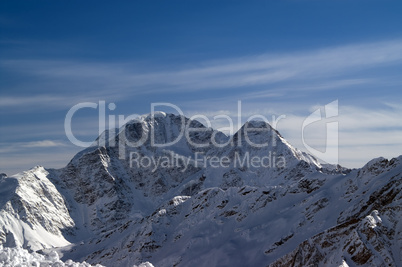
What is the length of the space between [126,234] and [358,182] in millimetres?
85242

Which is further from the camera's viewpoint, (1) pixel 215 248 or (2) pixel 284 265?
(1) pixel 215 248

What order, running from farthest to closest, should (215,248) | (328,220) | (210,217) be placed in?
1. (210,217)
2. (215,248)
3. (328,220)

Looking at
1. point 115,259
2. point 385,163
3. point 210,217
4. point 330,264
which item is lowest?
point 115,259

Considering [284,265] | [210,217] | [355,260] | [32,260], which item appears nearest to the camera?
[32,260]

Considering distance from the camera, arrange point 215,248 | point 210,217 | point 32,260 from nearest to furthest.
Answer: point 32,260 < point 215,248 < point 210,217

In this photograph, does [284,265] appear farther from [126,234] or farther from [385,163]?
[126,234]

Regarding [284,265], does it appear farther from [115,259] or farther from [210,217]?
[115,259]

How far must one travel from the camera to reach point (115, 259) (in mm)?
167625

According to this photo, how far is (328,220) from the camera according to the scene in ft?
413

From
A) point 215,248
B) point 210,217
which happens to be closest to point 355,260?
point 215,248

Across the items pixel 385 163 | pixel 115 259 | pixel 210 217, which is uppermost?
pixel 385 163

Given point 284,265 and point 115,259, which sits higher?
point 284,265

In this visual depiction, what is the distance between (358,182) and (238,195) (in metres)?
47.6

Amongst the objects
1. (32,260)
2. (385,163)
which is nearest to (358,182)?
(385,163)
